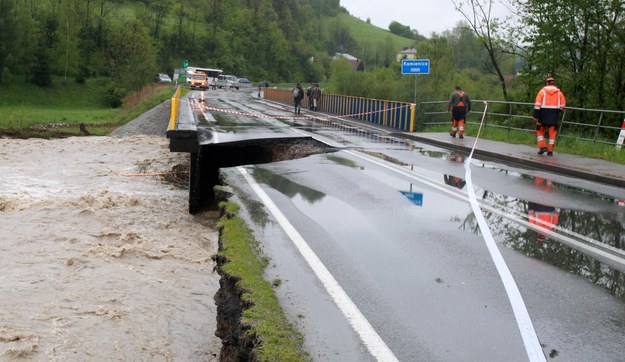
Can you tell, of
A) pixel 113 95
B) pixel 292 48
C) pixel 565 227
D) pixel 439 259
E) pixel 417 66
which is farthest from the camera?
pixel 292 48

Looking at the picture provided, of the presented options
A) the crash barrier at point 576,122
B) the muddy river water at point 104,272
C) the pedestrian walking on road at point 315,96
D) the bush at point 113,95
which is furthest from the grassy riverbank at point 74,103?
the muddy river water at point 104,272

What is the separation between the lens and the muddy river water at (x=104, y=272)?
705cm

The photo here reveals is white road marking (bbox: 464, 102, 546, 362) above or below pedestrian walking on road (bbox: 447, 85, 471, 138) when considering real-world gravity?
below

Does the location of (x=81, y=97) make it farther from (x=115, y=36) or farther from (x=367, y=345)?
(x=367, y=345)

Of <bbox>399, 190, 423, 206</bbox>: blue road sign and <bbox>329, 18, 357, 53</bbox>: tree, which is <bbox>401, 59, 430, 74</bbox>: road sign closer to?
<bbox>399, 190, 423, 206</bbox>: blue road sign

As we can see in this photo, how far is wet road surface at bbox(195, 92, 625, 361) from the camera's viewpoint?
4.69 m

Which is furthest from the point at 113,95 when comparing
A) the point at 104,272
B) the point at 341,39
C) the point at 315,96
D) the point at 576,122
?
the point at 341,39

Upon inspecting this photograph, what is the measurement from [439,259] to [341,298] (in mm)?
1659

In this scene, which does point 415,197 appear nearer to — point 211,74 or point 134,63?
point 134,63

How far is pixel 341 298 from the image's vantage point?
18.0ft

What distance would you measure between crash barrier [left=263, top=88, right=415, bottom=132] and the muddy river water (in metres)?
12.3

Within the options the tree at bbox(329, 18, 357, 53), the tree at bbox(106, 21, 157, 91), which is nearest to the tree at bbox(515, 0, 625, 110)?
the tree at bbox(106, 21, 157, 91)

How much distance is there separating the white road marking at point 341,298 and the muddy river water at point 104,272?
141 cm

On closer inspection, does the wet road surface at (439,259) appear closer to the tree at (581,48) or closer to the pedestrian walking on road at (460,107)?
the pedestrian walking on road at (460,107)
